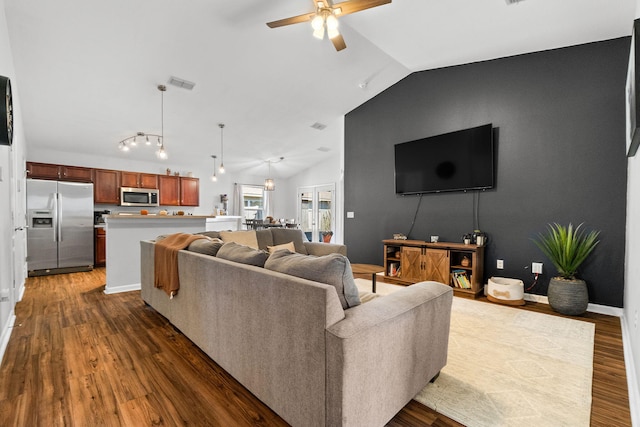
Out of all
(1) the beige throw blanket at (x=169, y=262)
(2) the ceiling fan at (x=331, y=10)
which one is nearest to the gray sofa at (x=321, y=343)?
(1) the beige throw blanket at (x=169, y=262)

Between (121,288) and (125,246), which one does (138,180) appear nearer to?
(125,246)

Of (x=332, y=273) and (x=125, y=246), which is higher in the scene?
(x=332, y=273)

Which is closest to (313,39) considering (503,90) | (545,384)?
(503,90)

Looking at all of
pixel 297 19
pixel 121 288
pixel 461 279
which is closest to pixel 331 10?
pixel 297 19

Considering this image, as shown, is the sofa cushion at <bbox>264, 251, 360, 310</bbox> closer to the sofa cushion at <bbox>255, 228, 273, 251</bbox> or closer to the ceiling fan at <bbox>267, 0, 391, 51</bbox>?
the ceiling fan at <bbox>267, 0, 391, 51</bbox>

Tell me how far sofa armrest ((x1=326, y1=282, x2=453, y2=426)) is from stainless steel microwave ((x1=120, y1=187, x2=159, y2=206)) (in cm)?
657

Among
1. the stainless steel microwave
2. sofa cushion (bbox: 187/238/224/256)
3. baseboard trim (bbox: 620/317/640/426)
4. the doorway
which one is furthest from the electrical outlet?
the stainless steel microwave

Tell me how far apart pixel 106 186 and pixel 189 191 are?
168 centimetres

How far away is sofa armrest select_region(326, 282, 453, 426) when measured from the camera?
3.76 ft

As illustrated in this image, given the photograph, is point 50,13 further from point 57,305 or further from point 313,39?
point 57,305

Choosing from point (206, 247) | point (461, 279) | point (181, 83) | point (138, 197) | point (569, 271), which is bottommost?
point (461, 279)

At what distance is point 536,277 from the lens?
362 cm

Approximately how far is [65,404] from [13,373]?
68 cm

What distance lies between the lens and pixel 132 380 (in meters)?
1.86
